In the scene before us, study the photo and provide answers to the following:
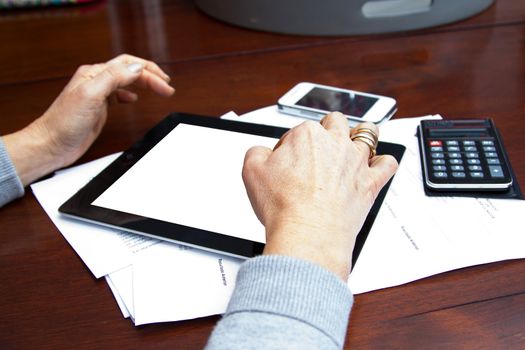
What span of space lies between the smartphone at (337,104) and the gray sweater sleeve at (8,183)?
35cm

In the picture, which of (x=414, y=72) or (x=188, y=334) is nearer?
(x=188, y=334)

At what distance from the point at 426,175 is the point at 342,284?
219 millimetres

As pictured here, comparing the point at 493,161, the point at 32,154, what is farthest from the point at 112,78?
the point at 493,161

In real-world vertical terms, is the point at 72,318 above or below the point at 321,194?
below

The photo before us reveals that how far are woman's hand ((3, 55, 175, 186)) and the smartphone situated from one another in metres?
0.22

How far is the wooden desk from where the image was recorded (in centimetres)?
45

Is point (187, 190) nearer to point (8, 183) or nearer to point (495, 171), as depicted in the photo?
point (8, 183)

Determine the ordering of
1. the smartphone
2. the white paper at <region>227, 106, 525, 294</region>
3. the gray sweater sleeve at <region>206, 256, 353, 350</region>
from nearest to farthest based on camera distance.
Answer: the gray sweater sleeve at <region>206, 256, 353, 350</region> → the white paper at <region>227, 106, 525, 294</region> → the smartphone

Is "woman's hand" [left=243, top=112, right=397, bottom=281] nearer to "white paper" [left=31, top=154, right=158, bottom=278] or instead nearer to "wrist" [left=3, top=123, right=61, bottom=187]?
"white paper" [left=31, top=154, right=158, bottom=278]

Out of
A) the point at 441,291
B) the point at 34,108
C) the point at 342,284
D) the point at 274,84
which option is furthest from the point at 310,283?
the point at 34,108

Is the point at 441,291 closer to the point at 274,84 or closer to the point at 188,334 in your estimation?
the point at 188,334

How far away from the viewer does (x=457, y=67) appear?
2.84ft

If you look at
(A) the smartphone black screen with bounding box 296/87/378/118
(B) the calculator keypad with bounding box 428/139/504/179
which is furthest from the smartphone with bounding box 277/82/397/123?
(B) the calculator keypad with bounding box 428/139/504/179

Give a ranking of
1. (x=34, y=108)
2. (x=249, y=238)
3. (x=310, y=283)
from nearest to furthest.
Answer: (x=310, y=283), (x=249, y=238), (x=34, y=108)
